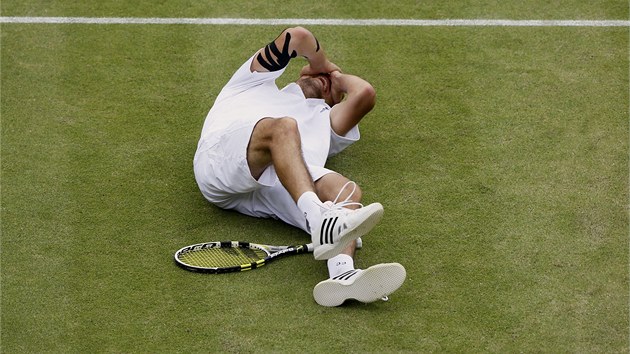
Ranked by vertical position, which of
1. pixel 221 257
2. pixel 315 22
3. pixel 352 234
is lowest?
pixel 221 257

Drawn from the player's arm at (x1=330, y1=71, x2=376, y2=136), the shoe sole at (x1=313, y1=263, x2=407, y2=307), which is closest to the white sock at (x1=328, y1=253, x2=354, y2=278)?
the shoe sole at (x1=313, y1=263, x2=407, y2=307)

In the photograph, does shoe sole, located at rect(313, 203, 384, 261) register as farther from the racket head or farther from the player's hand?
the player's hand

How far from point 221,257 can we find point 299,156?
2.76ft

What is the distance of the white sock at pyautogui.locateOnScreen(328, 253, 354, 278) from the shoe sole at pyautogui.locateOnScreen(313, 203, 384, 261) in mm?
159

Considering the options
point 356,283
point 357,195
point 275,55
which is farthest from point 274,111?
point 356,283

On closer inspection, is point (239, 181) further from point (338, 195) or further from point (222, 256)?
point (338, 195)

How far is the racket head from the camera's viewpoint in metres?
7.48

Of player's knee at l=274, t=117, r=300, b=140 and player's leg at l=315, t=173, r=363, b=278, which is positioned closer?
player's leg at l=315, t=173, r=363, b=278

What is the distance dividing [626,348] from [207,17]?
539cm

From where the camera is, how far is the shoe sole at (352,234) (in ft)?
23.0

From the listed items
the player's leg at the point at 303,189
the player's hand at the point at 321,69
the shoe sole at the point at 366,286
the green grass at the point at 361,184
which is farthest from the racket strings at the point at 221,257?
the player's hand at the point at 321,69

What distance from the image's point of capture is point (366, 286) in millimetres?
7035

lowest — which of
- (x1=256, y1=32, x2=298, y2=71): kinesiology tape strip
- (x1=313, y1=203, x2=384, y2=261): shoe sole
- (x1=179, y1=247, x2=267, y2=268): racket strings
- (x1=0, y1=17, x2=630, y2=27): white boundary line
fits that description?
(x1=179, y1=247, x2=267, y2=268): racket strings

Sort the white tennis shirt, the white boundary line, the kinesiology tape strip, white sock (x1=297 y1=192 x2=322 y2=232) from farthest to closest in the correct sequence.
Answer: the white boundary line → the kinesiology tape strip → the white tennis shirt → white sock (x1=297 y1=192 x2=322 y2=232)
